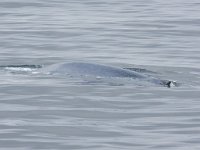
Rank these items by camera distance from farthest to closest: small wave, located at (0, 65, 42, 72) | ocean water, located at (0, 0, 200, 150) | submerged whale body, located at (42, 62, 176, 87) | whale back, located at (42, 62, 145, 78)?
1. small wave, located at (0, 65, 42, 72)
2. whale back, located at (42, 62, 145, 78)
3. submerged whale body, located at (42, 62, 176, 87)
4. ocean water, located at (0, 0, 200, 150)

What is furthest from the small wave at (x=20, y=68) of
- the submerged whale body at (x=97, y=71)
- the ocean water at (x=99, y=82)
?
the submerged whale body at (x=97, y=71)

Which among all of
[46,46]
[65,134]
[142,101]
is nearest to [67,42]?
[46,46]

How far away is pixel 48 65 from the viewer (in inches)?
685

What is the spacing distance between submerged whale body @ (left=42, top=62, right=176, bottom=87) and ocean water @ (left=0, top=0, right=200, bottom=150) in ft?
0.76

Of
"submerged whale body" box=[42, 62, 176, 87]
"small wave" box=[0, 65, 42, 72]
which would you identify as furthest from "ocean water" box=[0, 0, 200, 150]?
"submerged whale body" box=[42, 62, 176, 87]

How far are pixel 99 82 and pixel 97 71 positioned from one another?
18.7 inches

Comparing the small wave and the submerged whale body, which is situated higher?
the submerged whale body

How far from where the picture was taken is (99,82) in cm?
1550

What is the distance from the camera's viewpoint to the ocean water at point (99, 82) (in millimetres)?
11680

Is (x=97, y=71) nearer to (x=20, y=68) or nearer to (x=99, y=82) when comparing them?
(x=99, y=82)

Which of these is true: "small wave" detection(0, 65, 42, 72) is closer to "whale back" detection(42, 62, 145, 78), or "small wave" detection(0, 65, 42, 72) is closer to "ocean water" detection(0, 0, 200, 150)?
"ocean water" detection(0, 0, 200, 150)

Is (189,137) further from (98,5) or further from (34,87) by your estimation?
(98,5)

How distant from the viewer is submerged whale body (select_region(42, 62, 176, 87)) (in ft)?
51.4

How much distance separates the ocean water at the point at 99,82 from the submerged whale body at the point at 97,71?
232mm
